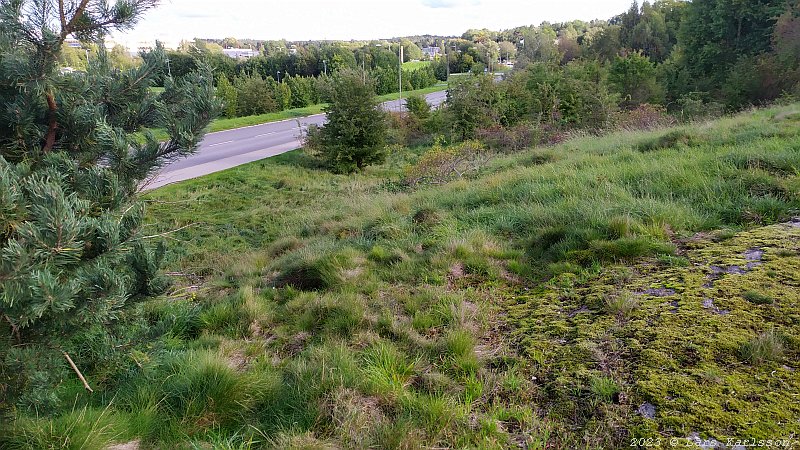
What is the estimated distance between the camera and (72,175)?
2.40 meters

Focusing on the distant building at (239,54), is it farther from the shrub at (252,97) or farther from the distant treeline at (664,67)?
the shrub at (252,97)

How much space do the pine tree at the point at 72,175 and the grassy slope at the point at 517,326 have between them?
0.57m

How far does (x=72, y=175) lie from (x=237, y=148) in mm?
21389

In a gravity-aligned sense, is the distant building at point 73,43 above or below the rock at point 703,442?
above

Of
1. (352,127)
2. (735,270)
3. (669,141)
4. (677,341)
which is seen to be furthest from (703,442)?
(352,127)

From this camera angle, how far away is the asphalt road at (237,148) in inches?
685

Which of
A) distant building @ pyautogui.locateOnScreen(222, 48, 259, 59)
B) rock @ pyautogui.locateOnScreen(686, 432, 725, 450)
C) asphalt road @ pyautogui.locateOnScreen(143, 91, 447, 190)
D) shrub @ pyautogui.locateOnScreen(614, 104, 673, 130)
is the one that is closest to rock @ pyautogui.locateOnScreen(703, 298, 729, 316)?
rock @ pyautogui.locateOnScreen(686, 432, 725, 450)

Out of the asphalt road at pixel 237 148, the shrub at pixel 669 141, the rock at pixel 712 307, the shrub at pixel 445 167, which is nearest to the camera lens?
the rock at pixel 712 307

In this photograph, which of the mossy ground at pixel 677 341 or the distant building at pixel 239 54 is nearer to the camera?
the mossy ground at pixel 677 341

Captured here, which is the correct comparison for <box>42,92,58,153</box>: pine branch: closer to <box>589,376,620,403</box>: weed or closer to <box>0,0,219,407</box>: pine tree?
<box>0,0,219,407</box>: pine tree

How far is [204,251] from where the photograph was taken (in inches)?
343

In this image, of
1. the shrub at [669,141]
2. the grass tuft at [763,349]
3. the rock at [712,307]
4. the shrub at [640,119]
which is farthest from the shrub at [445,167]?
the grass tuft at [763,349]

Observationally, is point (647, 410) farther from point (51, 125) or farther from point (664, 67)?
point (664, 67)

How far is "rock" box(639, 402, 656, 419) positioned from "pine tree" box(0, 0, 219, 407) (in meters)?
2.42
